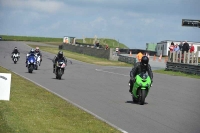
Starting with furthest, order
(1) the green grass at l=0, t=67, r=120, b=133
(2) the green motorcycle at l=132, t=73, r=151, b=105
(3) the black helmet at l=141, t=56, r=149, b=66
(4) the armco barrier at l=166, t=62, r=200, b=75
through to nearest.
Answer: (4) the armco barrier at l=166, t=62, r=200, b=75 < (3) the black helmet at l=141, t=56, r=149, b=66 < (2) the green motorcycle at l=132, t=73, r=151, b=105 < (1) the green grass at l=0, t=67, r=120, b=133


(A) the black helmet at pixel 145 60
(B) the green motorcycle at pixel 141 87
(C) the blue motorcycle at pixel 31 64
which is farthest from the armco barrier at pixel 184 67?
(B) the green motorcycle at pixel 141 87

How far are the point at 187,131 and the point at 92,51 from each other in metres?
55.6

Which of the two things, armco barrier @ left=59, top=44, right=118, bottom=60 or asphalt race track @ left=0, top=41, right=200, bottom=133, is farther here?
armco barrier @ left=59, top=44, right=118, bottom=60

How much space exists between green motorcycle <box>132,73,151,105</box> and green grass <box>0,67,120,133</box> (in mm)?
2302

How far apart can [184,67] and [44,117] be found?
27593 mm

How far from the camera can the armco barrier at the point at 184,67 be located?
3797 cm

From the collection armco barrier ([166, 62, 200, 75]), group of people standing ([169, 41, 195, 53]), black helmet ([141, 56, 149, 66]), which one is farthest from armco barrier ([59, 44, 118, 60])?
black helmet ([141, 56, 149, 66])

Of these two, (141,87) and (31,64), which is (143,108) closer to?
(141,87)

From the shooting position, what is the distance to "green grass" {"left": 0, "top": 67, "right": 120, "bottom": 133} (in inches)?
445

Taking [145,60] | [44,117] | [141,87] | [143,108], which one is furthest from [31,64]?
[44,117]

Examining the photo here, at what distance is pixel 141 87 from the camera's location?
17750mm

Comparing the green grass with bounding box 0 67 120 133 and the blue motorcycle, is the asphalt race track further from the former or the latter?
the blue motorcycle

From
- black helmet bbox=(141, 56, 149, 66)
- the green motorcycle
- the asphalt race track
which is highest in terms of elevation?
black helmet bbox=(141, 56, 149, 66)

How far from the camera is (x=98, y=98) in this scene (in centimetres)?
1914
